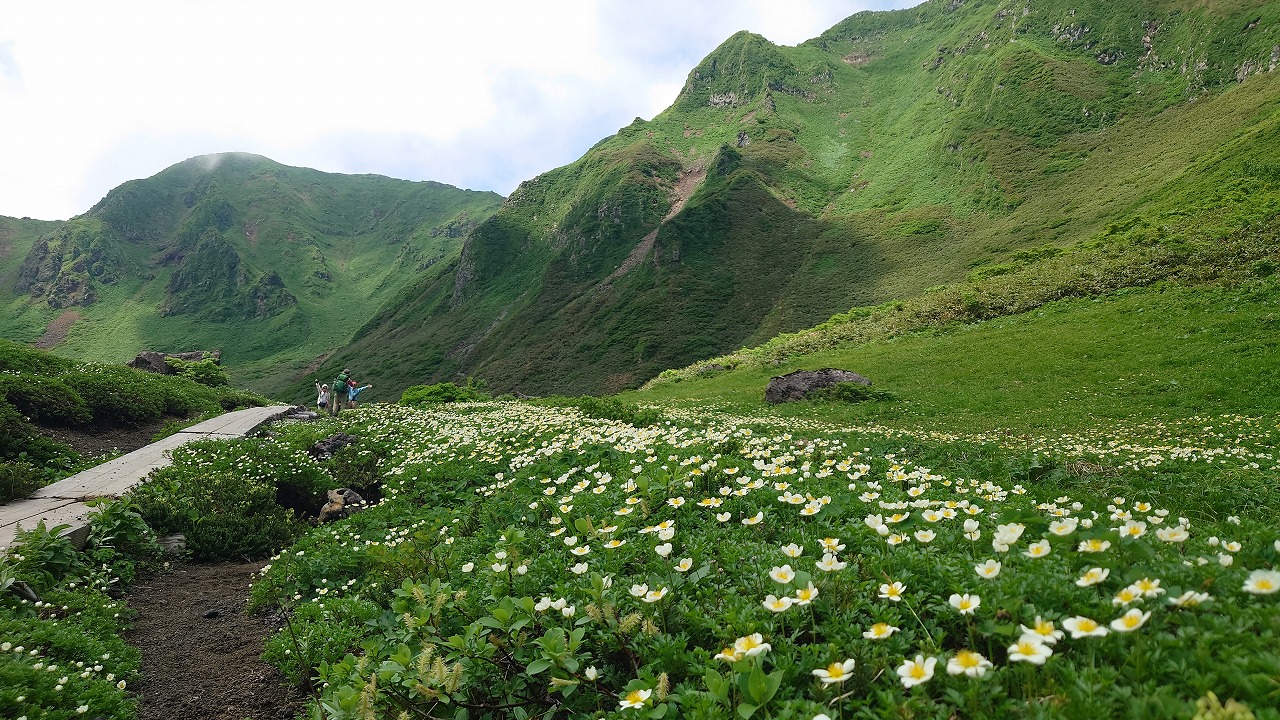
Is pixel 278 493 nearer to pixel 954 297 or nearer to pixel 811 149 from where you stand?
pixel 954 297

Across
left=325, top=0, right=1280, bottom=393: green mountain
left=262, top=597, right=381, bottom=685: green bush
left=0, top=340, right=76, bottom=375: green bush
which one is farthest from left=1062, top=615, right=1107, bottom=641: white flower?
left=325, top=0, right=1280, bottom=393: green mountain

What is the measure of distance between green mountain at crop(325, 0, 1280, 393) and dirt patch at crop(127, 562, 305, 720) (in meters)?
34.2

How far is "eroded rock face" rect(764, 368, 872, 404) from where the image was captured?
2028 centimetres

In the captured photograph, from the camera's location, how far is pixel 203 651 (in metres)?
5.88

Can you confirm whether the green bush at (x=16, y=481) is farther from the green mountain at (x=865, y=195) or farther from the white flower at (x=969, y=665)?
the green mountain at (x=865, y=195)

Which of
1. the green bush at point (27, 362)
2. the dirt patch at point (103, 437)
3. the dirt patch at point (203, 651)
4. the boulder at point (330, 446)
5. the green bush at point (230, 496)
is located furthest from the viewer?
the green bush at point (27, 362)

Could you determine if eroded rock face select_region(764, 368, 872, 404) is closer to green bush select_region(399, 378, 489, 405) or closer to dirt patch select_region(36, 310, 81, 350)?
green bush select_region(399, 378, 489, 405)

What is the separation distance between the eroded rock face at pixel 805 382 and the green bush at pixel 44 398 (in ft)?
71.7

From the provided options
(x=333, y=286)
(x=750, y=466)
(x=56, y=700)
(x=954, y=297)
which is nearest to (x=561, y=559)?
(x=750, y=466)

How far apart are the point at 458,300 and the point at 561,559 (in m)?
124

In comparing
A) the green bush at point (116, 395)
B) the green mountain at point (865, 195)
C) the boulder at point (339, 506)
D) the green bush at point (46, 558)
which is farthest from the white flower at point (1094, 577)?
the green mountain at point (865, 195)

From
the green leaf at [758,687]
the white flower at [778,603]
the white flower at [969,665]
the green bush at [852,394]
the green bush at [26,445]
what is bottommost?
the green bush at [852,394]

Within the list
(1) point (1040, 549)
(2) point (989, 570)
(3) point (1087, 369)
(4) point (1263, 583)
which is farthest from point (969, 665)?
(3) point (1087, 369)

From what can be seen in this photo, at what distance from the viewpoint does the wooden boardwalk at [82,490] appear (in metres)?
7.52
